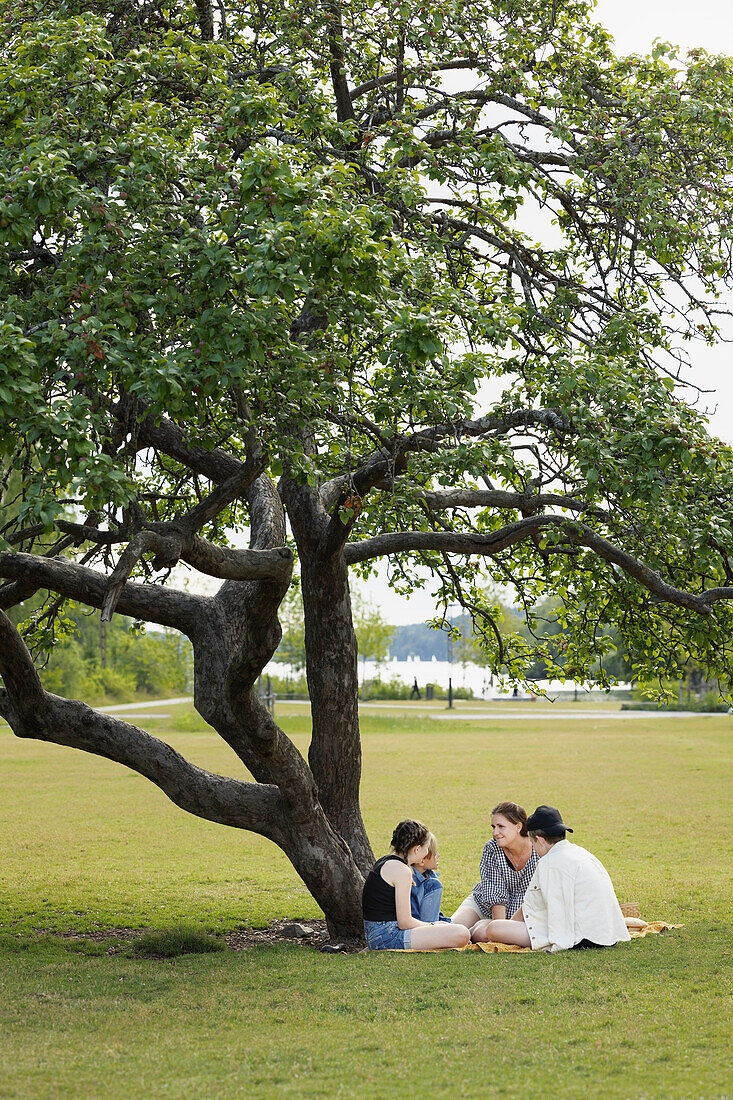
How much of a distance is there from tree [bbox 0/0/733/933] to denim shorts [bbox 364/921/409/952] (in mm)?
1407

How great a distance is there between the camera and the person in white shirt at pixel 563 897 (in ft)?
26.1

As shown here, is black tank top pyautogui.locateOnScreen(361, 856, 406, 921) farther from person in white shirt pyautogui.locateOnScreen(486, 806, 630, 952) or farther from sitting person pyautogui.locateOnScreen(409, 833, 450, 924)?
person in white shirt pyautogui.locateOnScreen(486, 806, 630, 952)

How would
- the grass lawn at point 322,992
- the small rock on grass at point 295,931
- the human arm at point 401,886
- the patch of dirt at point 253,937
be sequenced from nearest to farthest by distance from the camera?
the grass lawn at point 322,992 < the human arm at point 401,886 < the patch of dirt at point 253,937 < the small rock on grass at point 295,931

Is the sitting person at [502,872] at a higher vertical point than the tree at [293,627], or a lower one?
lower

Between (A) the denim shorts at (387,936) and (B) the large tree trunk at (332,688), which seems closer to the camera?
(A) the denim shorts at (387,936)

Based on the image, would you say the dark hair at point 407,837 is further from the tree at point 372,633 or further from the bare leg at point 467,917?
the tree at point 372,633

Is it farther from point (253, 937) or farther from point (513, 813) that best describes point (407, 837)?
point (253, 937)

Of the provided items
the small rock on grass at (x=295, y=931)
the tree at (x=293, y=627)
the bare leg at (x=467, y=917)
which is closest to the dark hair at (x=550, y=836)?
the bare leg at (x=467, y=917)

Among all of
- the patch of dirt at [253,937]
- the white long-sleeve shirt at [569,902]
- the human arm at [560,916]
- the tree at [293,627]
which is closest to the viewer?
the white long-sleeve shirt at [569,902]

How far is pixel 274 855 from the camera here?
17.2m

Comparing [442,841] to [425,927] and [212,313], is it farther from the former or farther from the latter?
[212,313]

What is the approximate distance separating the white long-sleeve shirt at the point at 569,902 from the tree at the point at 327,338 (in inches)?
92.8

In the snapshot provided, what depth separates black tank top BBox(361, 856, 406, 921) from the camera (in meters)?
8.54

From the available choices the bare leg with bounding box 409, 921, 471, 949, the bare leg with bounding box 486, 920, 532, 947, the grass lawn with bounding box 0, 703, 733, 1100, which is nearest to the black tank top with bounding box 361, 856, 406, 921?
the bare leg with bounding box 409, 921, 471, 949
